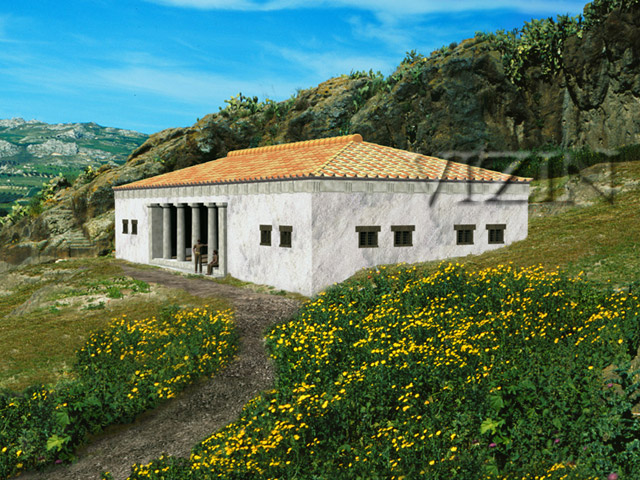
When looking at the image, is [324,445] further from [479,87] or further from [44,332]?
[479,87]

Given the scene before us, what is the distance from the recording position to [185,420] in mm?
12586

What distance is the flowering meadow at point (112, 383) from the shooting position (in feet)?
37.3

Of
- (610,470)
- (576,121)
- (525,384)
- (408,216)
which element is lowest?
(610,470)

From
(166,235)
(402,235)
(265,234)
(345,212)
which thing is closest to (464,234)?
(402,235)

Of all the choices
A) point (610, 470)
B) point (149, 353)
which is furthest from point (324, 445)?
point (149, 353)

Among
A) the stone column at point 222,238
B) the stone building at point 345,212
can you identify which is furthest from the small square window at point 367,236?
the stone column at point 222,238

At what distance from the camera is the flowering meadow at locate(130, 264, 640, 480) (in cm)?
868

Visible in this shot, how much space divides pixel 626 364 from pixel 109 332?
1348 cm

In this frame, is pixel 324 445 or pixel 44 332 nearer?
pixel 324 445

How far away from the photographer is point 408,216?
23.4 m

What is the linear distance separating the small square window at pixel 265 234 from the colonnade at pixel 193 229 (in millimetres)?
2787

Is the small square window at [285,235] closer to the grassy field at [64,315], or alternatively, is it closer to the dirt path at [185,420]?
the grassy field at [64,315]

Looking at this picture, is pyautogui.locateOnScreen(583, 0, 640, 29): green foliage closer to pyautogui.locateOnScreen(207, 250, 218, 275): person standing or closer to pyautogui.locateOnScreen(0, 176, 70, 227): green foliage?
pyautogui.locateOnScreen(207, 250, 218, 275): person standing

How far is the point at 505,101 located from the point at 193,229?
20.6m
